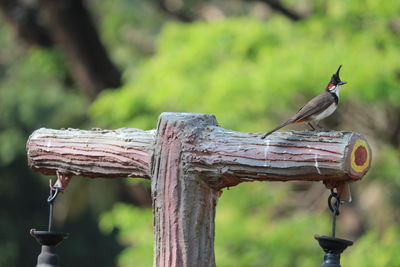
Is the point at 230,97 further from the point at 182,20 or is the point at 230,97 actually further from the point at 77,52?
the point at 182,20

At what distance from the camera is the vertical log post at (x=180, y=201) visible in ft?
9.21

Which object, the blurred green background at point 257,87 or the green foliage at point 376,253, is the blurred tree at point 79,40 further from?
the green foliage at point 376,253

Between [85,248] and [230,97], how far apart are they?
15689 millimetres

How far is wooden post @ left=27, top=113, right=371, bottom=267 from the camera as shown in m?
2.55

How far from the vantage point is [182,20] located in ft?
40.2

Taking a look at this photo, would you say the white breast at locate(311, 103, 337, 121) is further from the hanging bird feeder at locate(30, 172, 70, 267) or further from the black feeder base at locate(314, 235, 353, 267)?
the hanging bird feeder at locate(30, 172, 70, 267)

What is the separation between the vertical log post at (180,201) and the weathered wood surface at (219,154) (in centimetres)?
3

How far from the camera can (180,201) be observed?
2.82 meters

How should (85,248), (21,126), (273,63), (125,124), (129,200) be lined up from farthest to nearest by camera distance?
(85,248) → (21,126) → (129,200) → (125,124) → (273,63)

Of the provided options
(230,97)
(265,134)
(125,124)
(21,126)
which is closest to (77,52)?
(125,124)

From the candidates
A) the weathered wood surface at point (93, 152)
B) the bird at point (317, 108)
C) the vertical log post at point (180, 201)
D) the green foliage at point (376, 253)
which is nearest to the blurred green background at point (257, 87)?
the green foliage at point (376, 253)

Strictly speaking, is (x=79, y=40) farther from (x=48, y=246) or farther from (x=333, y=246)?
(x=333, y=246)

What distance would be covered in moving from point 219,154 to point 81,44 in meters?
8.08

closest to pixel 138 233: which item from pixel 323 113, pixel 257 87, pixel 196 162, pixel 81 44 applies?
pixel 257 87
